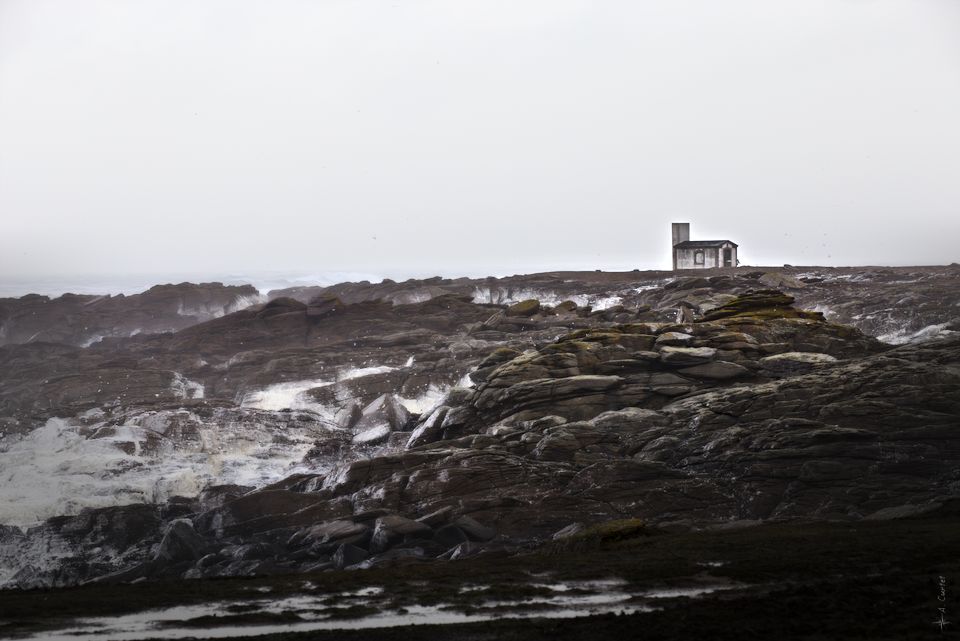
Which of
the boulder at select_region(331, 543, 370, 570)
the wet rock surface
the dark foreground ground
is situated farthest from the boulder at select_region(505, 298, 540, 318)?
the dark foreground ground

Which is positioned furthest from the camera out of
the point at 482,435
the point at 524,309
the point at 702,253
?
the point at 702,253

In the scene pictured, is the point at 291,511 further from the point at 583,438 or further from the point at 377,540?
the point at 583,438

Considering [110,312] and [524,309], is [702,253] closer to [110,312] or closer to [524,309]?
[524,309]

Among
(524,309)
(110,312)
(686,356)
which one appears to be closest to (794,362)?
(686,356)

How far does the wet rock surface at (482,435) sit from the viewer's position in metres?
34.8

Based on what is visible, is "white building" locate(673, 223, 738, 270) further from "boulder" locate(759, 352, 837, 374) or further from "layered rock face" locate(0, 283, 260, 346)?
"boulder" locate(759, 352, 837, 374)

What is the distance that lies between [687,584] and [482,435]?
19506 millimetres

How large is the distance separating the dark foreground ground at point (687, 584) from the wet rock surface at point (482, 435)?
3706mm

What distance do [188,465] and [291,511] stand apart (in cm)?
1114

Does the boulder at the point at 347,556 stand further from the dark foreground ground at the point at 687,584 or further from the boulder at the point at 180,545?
the boulder at the point at 180,545

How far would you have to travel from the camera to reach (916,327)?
2350 inches

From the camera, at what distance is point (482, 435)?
43.2 meters

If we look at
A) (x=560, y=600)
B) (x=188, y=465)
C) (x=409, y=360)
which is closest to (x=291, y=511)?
(x=188, y=465)

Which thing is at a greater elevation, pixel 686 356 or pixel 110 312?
pixel 110 312
